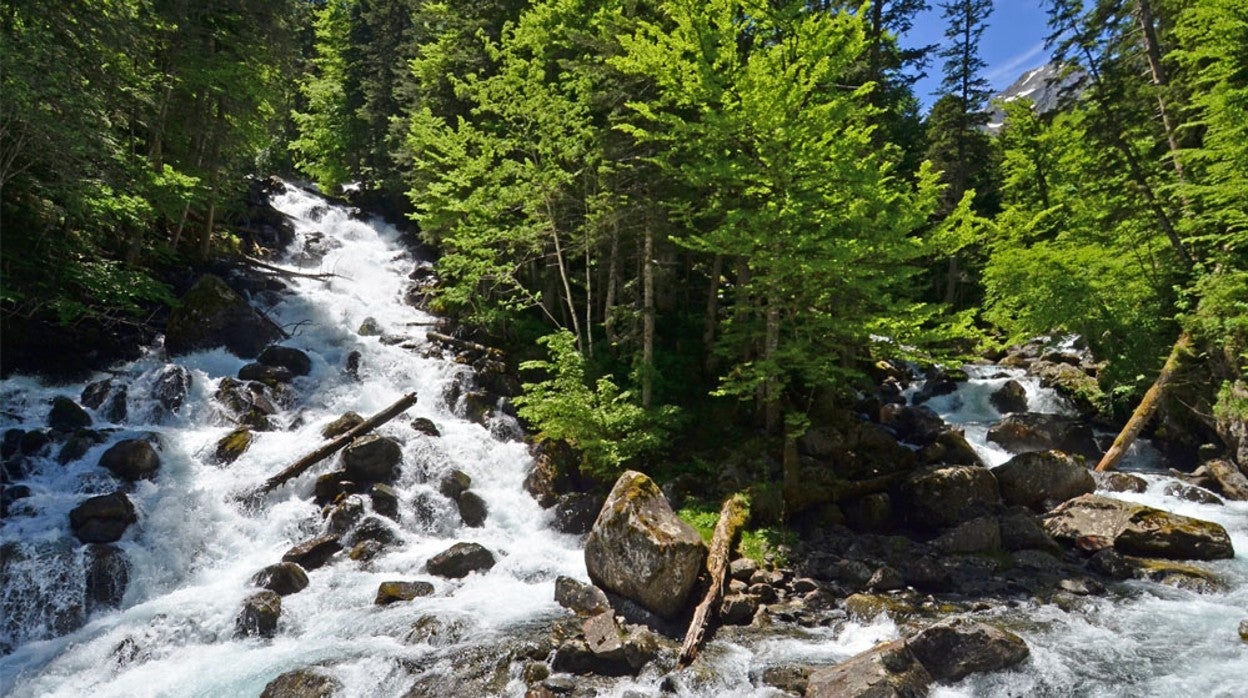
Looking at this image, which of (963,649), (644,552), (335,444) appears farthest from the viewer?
(335,444)

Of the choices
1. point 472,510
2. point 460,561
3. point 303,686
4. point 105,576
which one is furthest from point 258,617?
point 472,510

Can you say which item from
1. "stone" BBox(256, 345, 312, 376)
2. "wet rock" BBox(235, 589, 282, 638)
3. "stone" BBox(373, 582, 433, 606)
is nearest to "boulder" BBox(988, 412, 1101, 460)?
Result: "stone" BBox(373, 582, 433, 606)

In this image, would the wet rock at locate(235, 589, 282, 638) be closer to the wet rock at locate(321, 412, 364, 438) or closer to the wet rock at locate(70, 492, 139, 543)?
the wet rock at locate(70, 492, 139, 543)

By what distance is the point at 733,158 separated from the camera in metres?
12.7

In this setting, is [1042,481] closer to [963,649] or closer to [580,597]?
[963,649]

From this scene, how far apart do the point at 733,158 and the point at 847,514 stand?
7.76m

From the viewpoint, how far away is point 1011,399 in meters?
21.5

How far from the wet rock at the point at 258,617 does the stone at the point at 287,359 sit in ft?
29.9

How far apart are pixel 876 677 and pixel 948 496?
280 inches

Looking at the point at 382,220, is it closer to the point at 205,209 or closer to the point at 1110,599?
the point at 205,209

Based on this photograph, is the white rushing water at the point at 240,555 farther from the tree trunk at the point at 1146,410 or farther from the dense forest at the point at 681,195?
the tree trunk at the point at 1146,410

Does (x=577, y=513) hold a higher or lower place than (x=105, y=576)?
lower

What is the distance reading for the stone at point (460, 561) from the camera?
36.7ft

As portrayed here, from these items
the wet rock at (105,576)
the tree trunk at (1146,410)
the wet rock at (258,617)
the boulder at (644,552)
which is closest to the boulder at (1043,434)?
the tree trunk at (1146,410)
